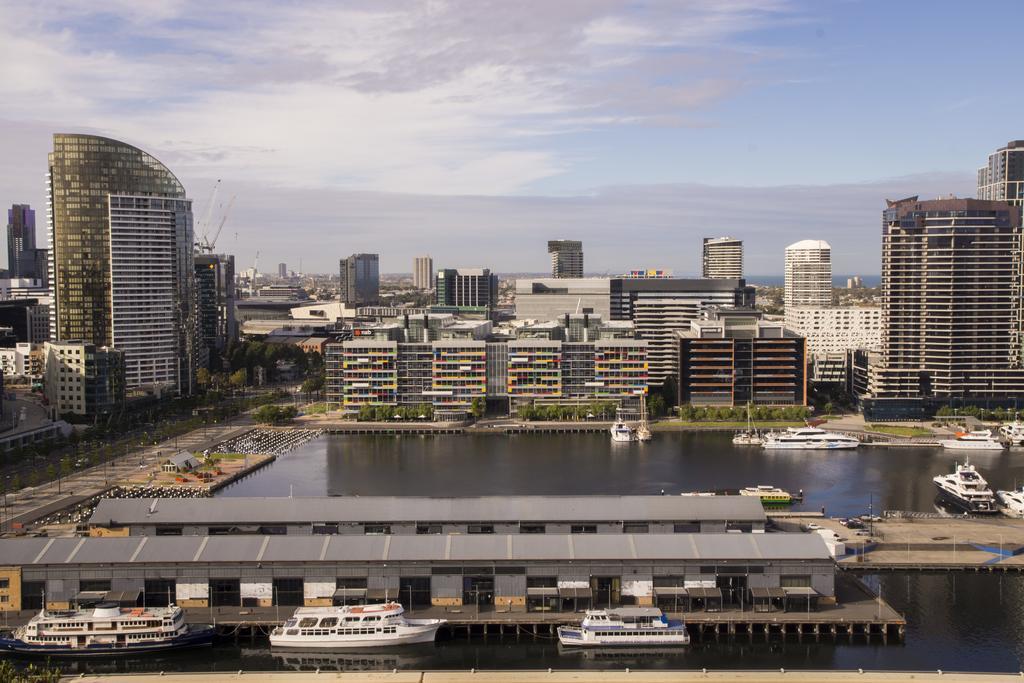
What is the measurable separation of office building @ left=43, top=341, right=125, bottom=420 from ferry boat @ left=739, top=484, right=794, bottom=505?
29771 millimetres

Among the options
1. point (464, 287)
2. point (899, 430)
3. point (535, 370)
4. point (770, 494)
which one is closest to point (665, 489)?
point (770, 494)

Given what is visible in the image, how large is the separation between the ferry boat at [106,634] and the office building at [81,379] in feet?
91.2

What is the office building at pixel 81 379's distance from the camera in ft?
153

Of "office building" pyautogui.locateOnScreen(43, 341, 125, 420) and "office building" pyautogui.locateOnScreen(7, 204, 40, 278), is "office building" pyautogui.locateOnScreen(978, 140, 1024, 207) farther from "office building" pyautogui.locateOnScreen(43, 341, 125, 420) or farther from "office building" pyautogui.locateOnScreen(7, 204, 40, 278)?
"office building" pyautogui.locateOnScreen(7, 204, 40, 278)


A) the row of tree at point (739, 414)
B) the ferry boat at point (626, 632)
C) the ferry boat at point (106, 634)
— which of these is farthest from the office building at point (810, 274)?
the ferry boat at point (106, 634)

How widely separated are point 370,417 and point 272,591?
28213 mm

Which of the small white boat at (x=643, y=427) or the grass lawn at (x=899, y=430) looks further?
the grass lawn at (x=899, y=430)

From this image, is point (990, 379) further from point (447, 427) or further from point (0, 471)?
point (0, 471)

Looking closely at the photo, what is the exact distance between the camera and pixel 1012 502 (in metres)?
30.4

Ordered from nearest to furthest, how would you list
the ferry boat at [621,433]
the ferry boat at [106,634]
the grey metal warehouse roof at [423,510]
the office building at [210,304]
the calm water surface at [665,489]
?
the calm water surface at [665,489] < the ferry boat at [106,634] < the grey metal warehouse roof at [423,510] < the ferry boat at [621,433] < the office building at [210,304]

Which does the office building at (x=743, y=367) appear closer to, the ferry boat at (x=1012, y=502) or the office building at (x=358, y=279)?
the ferry boat at (x=1012, y=502)

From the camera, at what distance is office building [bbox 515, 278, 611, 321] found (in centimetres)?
6981

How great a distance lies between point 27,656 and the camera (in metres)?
20.2

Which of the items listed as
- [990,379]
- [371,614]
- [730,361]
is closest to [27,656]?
[371,614]
